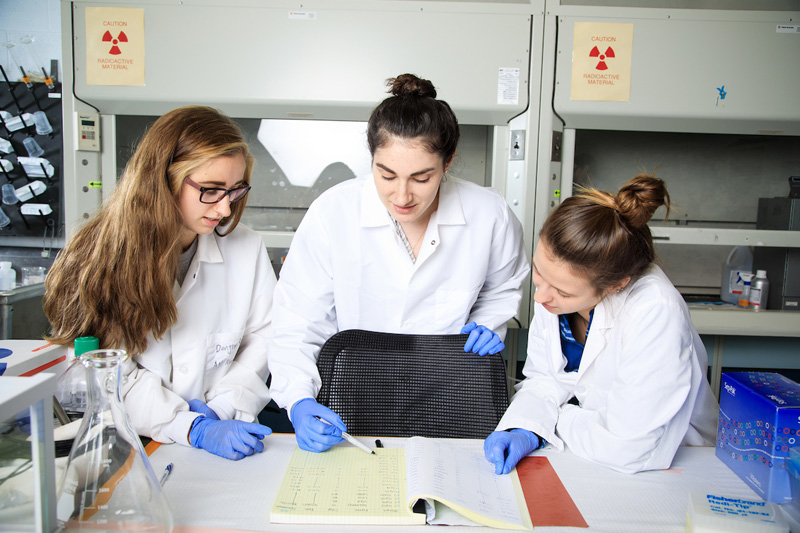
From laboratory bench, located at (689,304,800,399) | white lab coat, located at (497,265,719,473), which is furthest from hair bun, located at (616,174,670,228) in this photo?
laboratory bench, located at (689,304,800,399)

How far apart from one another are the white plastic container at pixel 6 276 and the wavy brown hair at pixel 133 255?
1.42 m

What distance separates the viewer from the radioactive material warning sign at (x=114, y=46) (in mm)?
1967

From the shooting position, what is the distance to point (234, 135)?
1297 millimetres

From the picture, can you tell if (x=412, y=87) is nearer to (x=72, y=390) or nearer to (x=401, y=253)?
(x=401, y=253)

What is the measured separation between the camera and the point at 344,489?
0.90 metres

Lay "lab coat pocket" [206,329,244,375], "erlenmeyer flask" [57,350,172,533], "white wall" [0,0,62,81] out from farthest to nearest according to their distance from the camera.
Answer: "white wall" [0,0,62,81]
"lab coat pocket" [206,329,244,375]
"erlenmeyer flask" [57,350,172,533]

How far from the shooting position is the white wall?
2510 millimetres

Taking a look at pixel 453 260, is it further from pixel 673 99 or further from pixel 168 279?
pixel 673 99

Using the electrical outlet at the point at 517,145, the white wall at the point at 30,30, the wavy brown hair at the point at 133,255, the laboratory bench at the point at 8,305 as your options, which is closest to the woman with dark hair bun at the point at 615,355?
the wavy brown hair at the point at 133,255

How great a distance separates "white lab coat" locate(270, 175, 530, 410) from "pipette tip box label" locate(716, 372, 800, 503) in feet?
1.91

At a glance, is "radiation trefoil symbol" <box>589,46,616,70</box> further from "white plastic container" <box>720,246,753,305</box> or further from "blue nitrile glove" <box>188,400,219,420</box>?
"blue nitrile glove" <box>188,400,219,420</box>

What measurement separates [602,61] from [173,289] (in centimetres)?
170

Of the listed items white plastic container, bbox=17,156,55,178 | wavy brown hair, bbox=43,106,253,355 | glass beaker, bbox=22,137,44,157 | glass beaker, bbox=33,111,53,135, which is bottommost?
wavy brown hair, bbox=43,106,253,355

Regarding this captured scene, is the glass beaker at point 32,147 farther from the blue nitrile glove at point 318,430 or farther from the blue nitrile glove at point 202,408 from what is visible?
the blue nitrile glove at point 318,430
